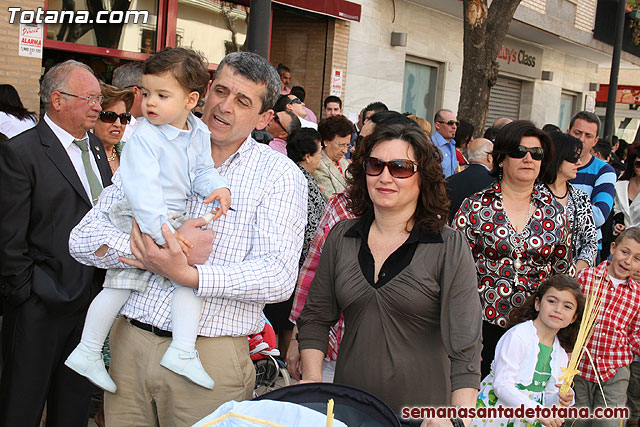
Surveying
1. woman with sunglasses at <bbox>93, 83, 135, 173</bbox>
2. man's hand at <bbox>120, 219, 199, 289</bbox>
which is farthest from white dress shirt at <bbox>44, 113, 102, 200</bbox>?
man's hand at <bbox>120, 219, 199, 289</bbox>

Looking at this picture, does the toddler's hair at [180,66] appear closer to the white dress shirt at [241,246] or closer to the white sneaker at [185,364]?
the white dress shirt at [241,246]

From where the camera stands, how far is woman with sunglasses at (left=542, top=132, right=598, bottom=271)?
527 centimetres

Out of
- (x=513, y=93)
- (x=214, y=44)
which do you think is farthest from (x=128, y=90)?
(x=513, y=93)

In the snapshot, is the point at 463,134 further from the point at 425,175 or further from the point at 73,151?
the point at 425,175

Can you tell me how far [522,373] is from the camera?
14.4 ft

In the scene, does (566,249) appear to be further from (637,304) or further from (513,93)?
(513,93)

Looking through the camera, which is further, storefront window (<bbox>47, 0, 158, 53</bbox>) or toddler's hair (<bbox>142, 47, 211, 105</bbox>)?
storefront window (<bbox>47, 0, 158, 53</bbox>)

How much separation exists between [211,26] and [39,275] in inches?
385

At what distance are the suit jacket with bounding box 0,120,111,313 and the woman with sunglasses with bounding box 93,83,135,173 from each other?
1.20 m

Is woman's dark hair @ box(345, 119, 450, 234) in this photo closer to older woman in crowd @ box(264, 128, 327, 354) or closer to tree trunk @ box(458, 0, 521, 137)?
older woman in crowd @ box(264, 128, 327, 354)

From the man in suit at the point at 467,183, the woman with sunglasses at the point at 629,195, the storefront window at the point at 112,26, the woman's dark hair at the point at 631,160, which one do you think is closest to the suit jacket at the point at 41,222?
the man in suit at the point at 467,183

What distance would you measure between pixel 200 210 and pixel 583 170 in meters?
5.36

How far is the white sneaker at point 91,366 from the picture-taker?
286 cm
